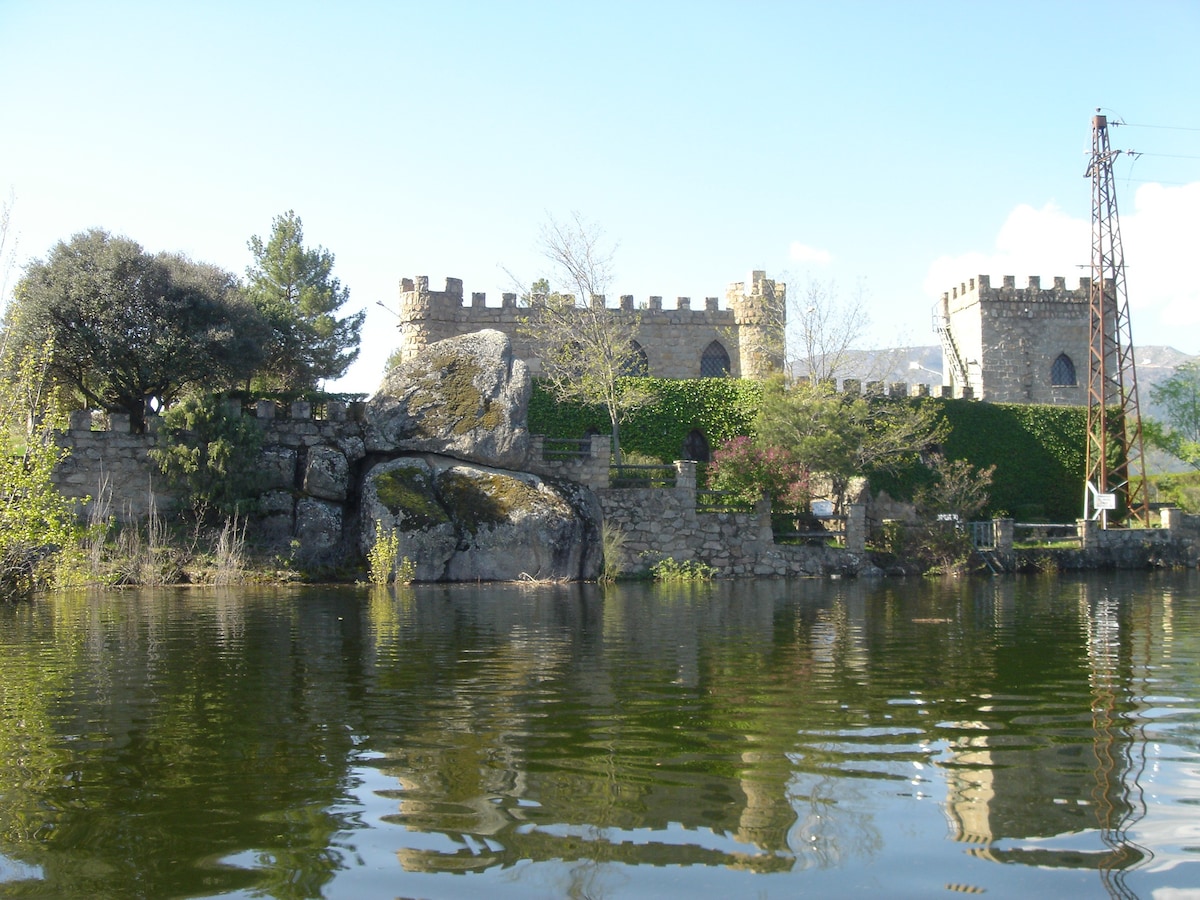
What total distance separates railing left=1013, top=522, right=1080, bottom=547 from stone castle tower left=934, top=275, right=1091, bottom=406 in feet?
34.2

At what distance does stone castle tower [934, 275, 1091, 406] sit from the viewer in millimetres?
42375

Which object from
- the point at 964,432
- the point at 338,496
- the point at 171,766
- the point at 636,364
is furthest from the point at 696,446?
the point at 171,766

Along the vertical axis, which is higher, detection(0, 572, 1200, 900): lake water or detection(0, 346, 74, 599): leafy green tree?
detection(0, 346, 74, 599): leafy green tree

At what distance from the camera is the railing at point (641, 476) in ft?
90.2

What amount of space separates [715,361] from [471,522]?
1778 centimetres

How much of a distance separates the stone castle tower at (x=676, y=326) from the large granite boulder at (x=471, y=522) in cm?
1262

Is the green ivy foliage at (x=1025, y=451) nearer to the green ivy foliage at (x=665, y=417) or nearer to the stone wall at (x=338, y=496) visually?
the green ivy foliage at (x=665, y=417)

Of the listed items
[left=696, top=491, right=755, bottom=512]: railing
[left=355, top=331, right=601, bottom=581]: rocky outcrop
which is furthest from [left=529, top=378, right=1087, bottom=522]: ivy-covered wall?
[left=355, top=331, right=601, bottom=581]: rocky outcrop

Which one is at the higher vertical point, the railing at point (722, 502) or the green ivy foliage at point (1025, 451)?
the green ivy foliage at point (1025, 451)

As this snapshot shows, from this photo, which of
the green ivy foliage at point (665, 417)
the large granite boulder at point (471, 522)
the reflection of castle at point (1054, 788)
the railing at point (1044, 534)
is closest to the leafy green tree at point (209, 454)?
the large granite boulder at point (471, 522)

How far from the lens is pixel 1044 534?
3244cm

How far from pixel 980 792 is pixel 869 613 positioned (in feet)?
37.1

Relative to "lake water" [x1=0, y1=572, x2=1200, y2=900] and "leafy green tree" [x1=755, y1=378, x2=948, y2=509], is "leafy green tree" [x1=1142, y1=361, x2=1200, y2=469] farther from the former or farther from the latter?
"lake water" [x1=0, y1=572, x2=1200, y2=900]

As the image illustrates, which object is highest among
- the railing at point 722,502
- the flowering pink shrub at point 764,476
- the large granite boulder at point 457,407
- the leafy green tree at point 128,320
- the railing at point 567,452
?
the leafy green tree at point 128,320
